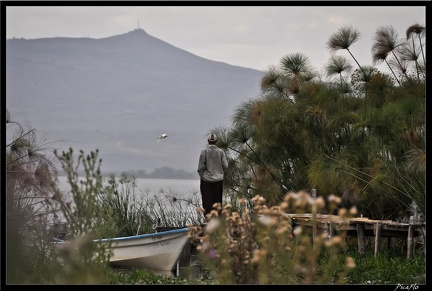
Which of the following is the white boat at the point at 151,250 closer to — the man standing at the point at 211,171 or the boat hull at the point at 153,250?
the boat hull at the point at 153,250

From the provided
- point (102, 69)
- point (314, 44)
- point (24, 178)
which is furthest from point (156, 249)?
point (102, 69)

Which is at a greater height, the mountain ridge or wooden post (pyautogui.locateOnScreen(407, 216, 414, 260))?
the mountain ridge

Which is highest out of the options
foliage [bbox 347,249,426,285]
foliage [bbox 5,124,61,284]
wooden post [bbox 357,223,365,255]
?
foliage [bbox 5,124,61,284]

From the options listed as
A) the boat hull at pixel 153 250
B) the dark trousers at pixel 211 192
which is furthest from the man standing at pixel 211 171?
the boat hull at pixel 153 250

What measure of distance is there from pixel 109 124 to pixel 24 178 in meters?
62.0

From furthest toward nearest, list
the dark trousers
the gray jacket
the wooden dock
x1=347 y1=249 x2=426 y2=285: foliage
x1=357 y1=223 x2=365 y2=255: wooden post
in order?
the dark trousers < the gray jacket < x1=357 y1=223 x2=365 y2=255: wooden post < the wooden dock < x1=347 y1=249 x2=426 y2=285: foliage

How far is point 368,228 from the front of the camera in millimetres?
15812

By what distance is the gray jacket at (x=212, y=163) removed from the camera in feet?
57.8

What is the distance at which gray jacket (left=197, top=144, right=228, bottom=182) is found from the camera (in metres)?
17.6

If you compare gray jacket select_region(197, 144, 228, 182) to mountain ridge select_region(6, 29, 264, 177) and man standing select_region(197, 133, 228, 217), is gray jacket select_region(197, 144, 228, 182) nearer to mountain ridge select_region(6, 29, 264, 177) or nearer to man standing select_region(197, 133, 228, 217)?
man standing select_region(197, 133, 228, 217)

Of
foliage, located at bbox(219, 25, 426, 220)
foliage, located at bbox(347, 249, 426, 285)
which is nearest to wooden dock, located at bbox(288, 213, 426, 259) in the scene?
foliage, located at bbox(347, 249, 426, 285)

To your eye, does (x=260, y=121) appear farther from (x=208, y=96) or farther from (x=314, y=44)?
(x=208, y=96)

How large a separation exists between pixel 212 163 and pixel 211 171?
14 centimetres

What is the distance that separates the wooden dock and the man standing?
174cm
